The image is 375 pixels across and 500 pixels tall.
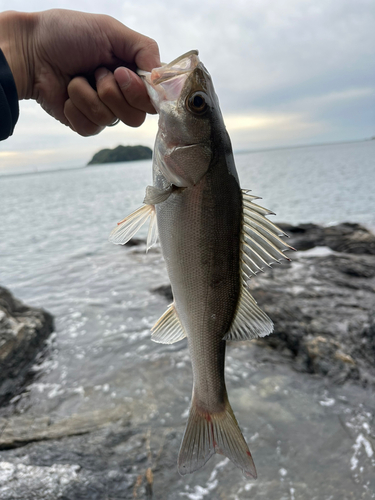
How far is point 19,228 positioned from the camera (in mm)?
24391

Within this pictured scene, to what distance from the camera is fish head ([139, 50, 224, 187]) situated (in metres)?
1.97

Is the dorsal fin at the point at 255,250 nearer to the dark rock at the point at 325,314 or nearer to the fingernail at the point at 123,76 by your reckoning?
the fingernail at the point at 123,76

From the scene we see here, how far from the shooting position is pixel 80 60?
113 inches

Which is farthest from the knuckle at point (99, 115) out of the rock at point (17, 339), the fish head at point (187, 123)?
the rock at point (17, 339)

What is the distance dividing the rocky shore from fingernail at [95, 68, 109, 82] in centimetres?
366

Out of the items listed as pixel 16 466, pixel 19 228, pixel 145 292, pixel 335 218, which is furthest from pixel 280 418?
pixel 19 228

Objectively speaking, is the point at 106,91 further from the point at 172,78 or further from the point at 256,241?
the point at 256,241

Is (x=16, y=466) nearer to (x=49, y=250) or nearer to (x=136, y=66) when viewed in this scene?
(x=136, y=66)

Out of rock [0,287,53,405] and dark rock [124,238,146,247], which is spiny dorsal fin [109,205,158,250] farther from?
dark rock [124,238,146,247]

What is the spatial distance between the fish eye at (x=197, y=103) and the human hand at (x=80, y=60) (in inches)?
24.1

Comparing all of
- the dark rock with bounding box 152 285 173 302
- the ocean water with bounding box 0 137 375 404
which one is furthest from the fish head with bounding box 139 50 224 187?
the dark rock with bounding box 152 285 173 302

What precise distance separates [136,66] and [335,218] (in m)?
19.0

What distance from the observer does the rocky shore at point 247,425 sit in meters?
3.63

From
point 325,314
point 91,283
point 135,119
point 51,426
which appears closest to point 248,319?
point 135,119
